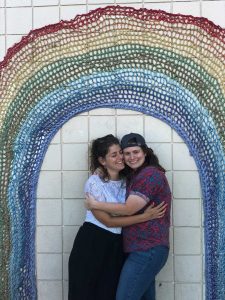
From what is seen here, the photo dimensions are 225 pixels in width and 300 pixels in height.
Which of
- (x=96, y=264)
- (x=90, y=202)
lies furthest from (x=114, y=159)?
(x=96, y=264)

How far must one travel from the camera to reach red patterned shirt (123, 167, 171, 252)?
2.84 m

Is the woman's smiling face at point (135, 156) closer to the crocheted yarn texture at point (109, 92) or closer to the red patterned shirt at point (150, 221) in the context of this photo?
the red patterned shirt at point (150, 221)

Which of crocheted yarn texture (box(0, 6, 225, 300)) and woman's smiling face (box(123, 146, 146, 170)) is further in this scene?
crocheted yarn texture (box(0, 6, 225, 300))

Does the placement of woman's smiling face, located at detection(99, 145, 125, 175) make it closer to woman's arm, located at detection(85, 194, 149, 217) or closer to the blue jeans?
woman's arm, located at detection(85, 194, 149, 217)

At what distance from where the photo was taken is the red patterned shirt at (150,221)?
112 inches

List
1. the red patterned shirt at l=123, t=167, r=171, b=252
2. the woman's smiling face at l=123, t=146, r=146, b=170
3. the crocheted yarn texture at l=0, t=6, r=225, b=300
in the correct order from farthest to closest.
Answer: the crocheted yarn texture at l=0, t=6, r=225, b=300 < the woman's smiling face at l=123, t=146, r=146, b=170 < the red patterned shirt at l=123, t=167, r=171, b=252

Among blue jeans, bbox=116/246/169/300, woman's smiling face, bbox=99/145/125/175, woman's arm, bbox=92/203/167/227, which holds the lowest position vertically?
blue jeans, bbox=116/246/169/300

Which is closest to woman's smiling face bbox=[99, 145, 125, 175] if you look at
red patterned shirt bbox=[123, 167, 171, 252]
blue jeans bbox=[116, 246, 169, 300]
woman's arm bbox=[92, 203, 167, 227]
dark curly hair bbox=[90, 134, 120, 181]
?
dark curly hair bbox=[90, 134, 120, 181]

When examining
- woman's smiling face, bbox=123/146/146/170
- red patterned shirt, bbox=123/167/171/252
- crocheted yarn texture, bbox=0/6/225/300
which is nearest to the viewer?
red patterned shirt, bbox=123/167/171/252

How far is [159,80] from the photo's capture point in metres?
3.16

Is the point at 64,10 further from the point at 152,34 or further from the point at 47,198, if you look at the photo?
the point at 47,198

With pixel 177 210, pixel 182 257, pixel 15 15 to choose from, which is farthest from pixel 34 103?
pixel 182 257

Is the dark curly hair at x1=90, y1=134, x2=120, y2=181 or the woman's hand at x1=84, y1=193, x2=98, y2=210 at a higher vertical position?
the dark curly hair at x1=90, y1=134, x2=120, y2=181

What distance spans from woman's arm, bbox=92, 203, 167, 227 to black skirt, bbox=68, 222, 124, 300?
11 cm
